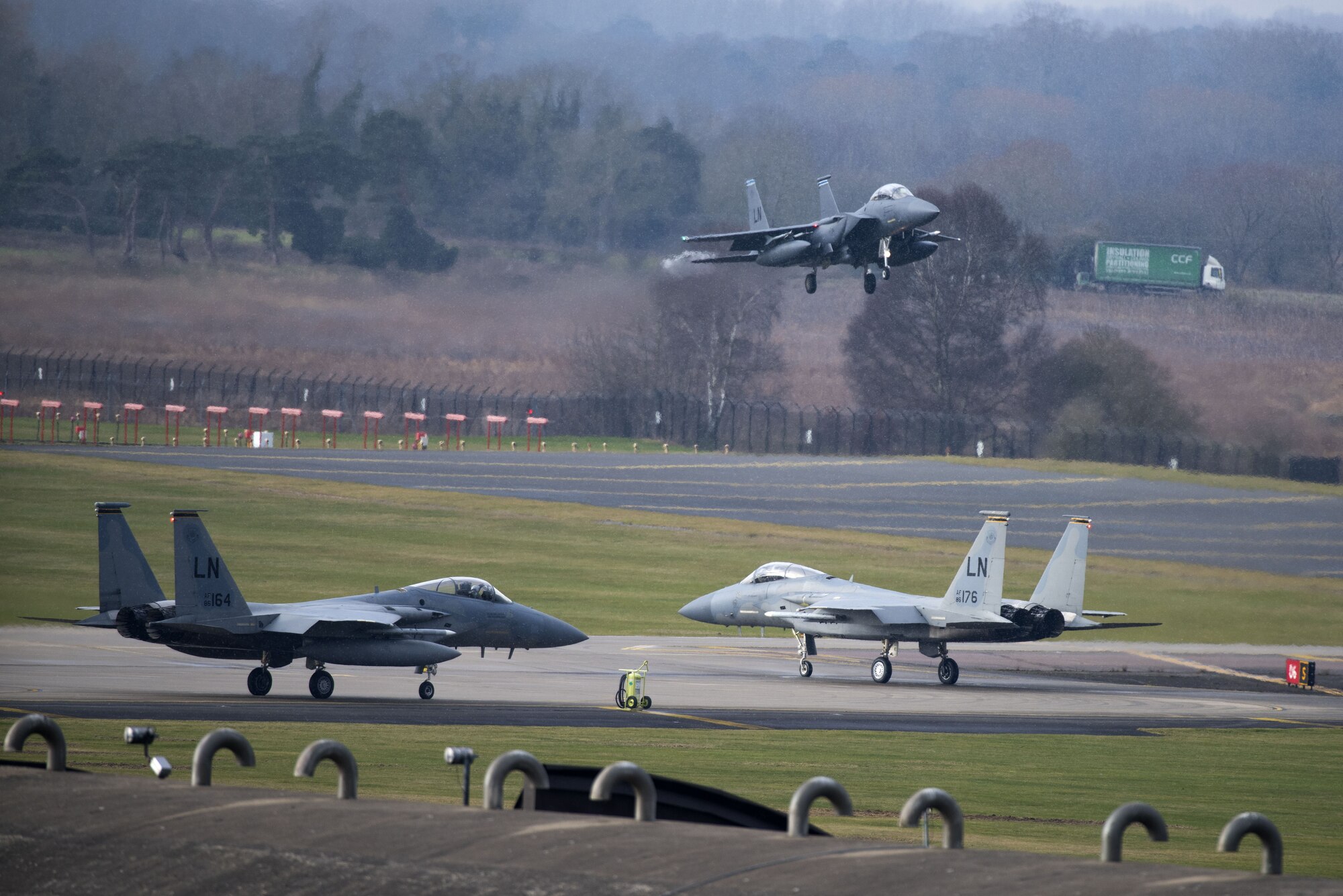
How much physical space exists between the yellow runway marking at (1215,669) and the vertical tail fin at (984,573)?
11.1 metres

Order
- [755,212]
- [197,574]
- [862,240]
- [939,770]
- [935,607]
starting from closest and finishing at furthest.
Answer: [939,770] → [197,574] → [935,607] → [862,240] → [755,212]

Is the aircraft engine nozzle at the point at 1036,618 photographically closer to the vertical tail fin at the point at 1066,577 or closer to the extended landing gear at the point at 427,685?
the vertical tail fin at the point at 1066,577

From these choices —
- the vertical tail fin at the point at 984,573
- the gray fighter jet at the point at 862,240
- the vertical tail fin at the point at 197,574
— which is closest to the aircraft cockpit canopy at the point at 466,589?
the vertical tail fin at the point at 197,574

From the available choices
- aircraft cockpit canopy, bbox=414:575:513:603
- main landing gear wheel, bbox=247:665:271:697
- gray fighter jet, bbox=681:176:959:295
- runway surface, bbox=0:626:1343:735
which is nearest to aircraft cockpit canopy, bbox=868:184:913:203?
gray fighter jet, bbox=681:176:959:295

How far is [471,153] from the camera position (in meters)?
133

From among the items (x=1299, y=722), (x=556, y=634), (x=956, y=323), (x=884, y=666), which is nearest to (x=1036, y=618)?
(x=884, y=666)

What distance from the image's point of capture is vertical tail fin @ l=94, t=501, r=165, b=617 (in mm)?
32906

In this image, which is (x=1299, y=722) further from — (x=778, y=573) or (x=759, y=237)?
(x=759, y=237)

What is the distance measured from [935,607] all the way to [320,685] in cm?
1634

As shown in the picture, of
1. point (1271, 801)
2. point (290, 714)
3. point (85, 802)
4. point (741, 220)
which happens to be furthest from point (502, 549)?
point (85, 802)

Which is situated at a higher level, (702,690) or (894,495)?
(894,495)

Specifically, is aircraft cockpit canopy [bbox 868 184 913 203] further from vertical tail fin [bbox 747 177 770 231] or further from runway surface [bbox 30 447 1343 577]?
runway surface [bbox 30 447 1343 577]

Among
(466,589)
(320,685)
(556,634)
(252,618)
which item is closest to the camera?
(252,618)

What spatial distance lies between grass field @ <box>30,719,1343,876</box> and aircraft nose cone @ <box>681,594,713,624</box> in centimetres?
1467
